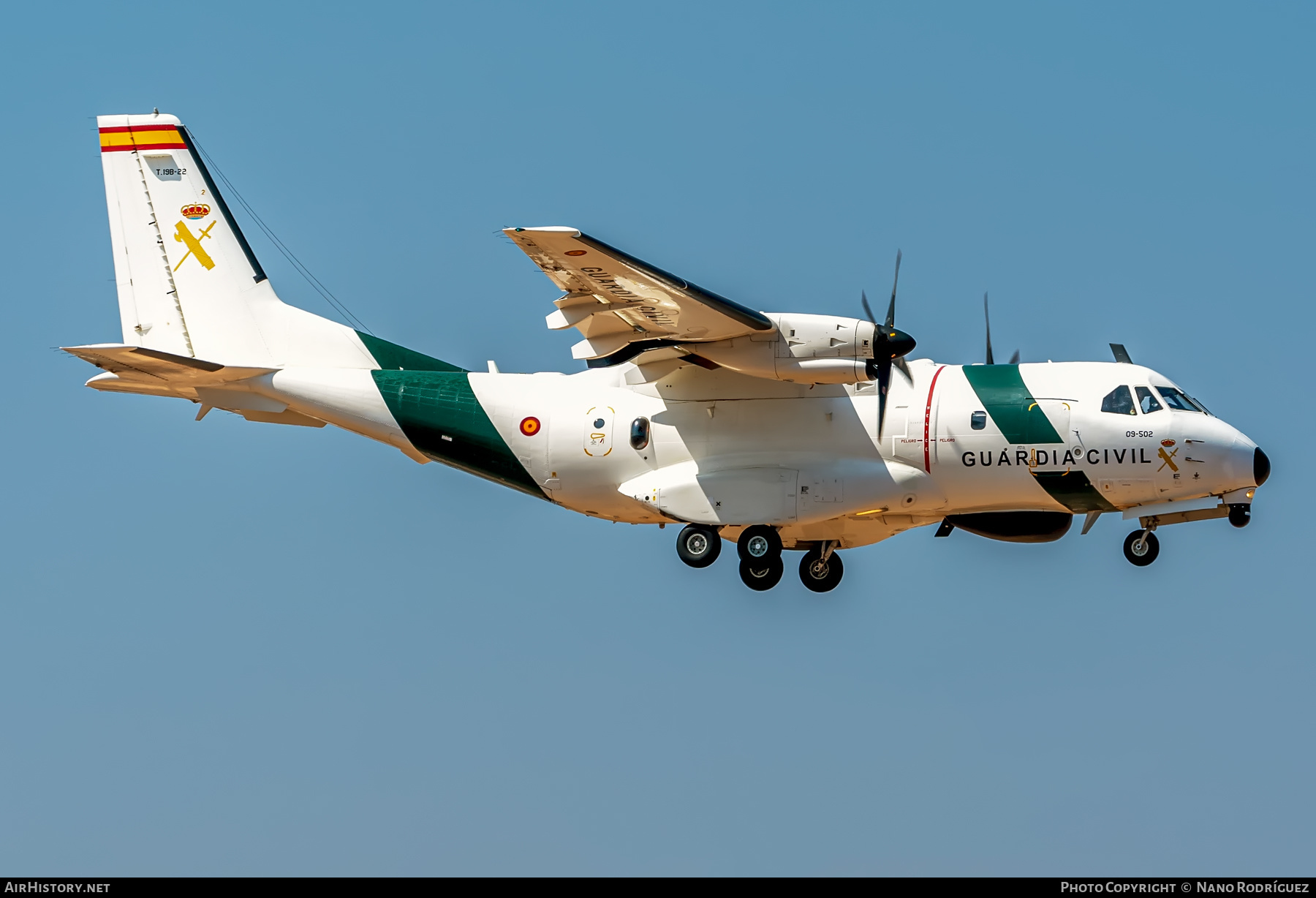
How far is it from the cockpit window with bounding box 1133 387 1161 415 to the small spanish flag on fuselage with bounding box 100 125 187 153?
13.9 meters

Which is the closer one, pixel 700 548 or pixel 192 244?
pixel 700 548

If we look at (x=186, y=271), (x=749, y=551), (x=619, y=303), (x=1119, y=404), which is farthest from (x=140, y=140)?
(x=1119, y=404)

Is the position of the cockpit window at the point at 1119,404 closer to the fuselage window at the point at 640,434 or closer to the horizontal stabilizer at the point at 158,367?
the fuselage window at the point at 640,434

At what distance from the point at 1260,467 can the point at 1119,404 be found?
185cm

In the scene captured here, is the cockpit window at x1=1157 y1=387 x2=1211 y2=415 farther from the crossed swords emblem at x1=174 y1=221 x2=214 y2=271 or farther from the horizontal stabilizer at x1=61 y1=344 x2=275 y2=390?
the crossed swords emblem at x1=174 y1=221 x2=214 y2=271

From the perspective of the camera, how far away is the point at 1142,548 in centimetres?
2066

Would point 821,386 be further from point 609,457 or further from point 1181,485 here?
point 1181,485

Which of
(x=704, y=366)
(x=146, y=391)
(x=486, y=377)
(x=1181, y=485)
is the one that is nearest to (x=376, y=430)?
(x=486, y=377)

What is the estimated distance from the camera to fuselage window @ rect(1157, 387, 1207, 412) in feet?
66.7

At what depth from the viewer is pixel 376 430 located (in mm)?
22578

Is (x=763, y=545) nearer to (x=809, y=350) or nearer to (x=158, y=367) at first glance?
(x=809, y=350)

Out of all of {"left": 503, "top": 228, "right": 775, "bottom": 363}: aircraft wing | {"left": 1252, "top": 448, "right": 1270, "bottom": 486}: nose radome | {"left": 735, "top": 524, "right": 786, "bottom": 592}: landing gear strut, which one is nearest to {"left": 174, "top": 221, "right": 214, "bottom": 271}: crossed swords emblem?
{"left": 503, "top": 228, "right": 775, "bottom": 363}: aircraft wing

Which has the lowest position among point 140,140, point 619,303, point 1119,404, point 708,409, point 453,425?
point 1119,404

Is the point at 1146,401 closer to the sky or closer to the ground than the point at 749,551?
closer to the sky
